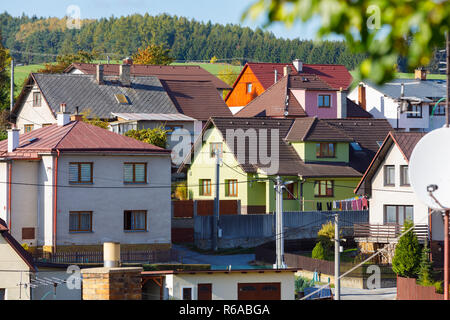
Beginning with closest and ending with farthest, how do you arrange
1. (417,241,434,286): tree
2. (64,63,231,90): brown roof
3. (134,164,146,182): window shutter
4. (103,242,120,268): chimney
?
1. (103,242,120,268): chimney
2. (417,241,434,286): tree
3. (134,164,146,182): window shutter
4. (64,63,231,90): brown roof

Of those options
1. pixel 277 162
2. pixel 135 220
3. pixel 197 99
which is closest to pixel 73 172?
pixel 135 220

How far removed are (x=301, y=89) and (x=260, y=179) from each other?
19.2 m

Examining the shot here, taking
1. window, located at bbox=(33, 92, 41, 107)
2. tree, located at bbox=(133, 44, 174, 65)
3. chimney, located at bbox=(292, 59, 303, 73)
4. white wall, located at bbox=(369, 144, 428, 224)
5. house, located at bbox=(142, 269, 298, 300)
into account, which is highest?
tree, located at bbox=(133, 44, 174, 65)

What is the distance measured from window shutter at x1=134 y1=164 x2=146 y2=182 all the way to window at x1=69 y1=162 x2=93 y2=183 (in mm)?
2338

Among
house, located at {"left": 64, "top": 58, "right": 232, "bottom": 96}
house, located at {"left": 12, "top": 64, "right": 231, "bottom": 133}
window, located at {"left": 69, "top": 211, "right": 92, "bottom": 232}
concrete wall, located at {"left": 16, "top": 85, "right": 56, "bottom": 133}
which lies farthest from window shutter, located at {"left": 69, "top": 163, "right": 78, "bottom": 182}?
house, located at {"left": 64, "top": 58, "right": 232, "bottom": 96}

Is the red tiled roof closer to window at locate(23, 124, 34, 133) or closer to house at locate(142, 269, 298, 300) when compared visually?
window at locate(23, 124, 34, 133)

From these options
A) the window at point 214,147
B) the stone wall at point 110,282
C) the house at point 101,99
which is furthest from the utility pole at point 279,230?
the house at point 101,99

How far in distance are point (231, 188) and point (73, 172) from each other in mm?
14291

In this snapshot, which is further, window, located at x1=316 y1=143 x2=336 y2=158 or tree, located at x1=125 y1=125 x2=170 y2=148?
tree, located at x1=125 y1=125 x2=170 y2=148

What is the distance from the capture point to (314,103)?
233 ft

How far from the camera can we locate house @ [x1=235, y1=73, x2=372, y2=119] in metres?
70.8

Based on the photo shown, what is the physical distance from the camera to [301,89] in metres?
71.2
